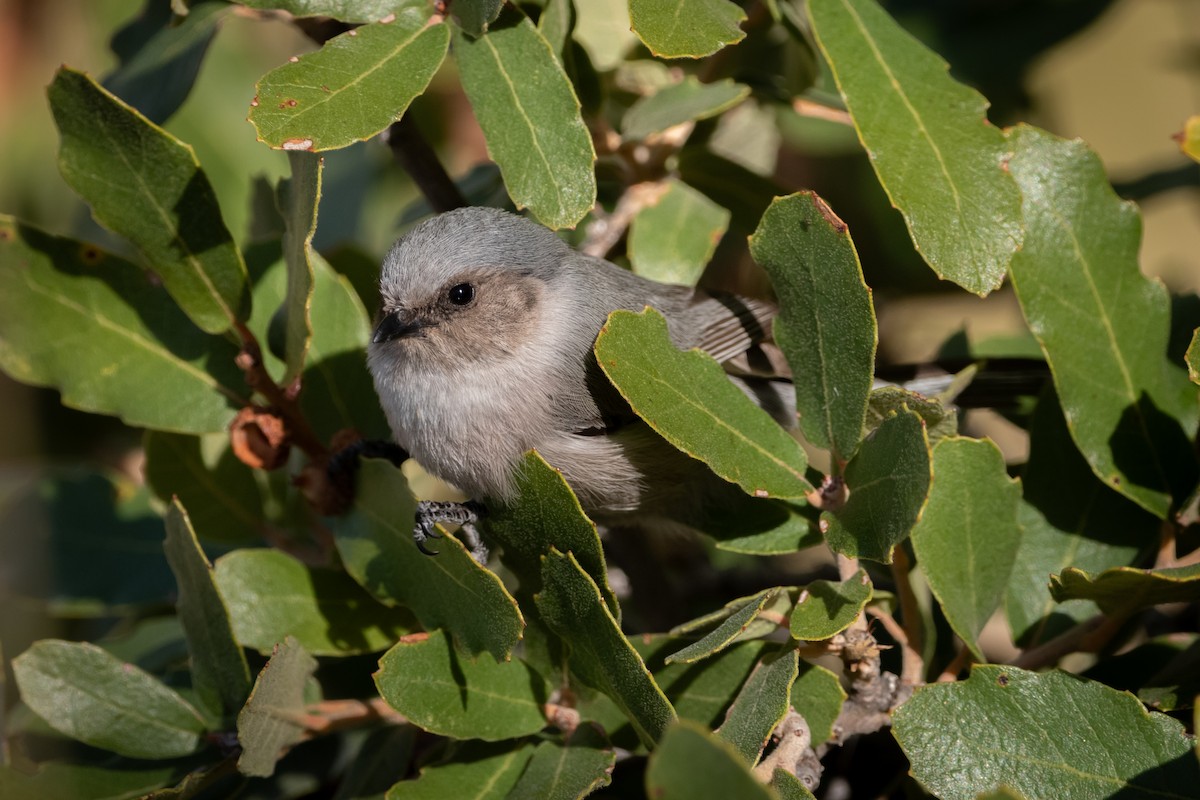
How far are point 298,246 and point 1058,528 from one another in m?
1.52

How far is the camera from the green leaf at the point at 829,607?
5.52 ft

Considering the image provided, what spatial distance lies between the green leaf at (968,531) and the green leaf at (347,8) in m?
1.22

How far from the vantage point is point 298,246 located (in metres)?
1.98

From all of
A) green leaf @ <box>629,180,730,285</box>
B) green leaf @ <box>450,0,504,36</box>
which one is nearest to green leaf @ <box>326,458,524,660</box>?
green leaf @ <box>450,0,504,36</box>

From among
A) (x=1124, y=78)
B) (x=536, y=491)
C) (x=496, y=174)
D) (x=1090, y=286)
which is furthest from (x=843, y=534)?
→ (x=1124, y=78)

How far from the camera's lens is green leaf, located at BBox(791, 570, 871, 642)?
1.68m

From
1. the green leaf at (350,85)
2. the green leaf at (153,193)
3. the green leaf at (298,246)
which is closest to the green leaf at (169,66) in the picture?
the green leaf at (153,193)

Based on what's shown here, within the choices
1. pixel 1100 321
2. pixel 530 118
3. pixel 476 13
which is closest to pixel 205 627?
pixel 530 118

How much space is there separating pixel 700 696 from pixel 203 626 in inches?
35.1

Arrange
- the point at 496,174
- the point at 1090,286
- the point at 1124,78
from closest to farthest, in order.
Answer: the point at 1090,286, the point at 496,174, the point at 1124,78

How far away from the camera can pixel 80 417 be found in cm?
425

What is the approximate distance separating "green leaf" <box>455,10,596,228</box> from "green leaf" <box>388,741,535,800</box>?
0.90 metres

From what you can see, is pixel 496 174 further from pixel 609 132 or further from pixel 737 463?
pixel 737 463

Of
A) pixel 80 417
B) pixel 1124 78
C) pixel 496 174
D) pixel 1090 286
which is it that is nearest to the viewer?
pixel 1090 286
